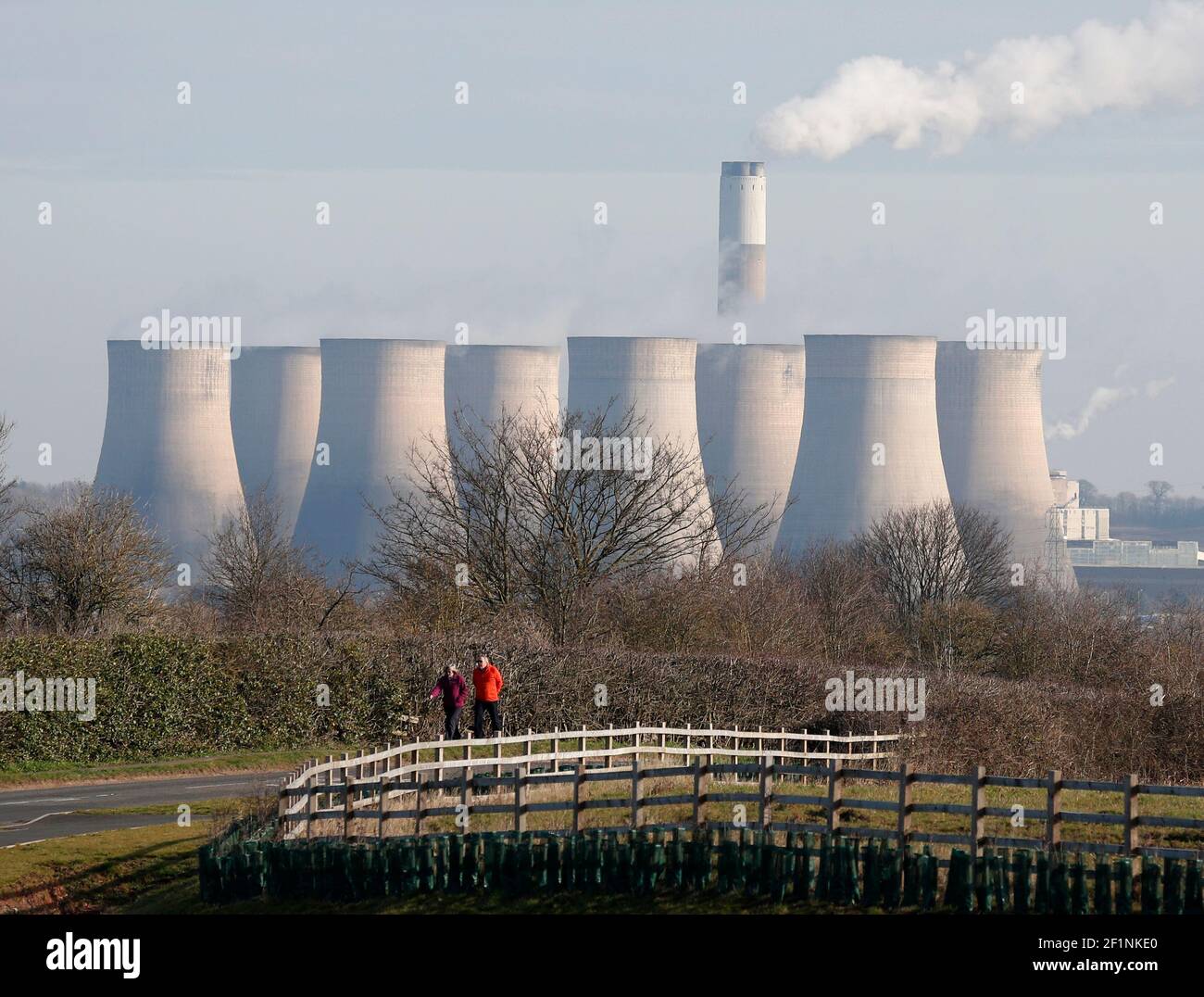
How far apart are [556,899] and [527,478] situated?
58.7ft

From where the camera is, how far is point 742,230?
7675cm

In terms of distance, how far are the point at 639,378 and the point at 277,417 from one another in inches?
598

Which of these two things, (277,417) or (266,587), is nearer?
(266,587)

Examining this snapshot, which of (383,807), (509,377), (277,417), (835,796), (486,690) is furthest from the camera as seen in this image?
(277,417)

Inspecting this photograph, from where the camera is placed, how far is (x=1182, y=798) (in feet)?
56.2

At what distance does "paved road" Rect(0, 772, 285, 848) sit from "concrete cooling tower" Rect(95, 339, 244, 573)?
31.7 metres

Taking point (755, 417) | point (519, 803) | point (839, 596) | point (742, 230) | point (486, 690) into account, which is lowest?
point (519, 803)

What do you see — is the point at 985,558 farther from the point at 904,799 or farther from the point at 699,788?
the point at 904,799

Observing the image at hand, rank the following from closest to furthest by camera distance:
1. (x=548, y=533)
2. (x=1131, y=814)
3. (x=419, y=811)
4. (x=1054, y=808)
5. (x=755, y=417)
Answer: (x=1131, y=814) → (x=1054, y=808) → (x=419, y=811) → (x=548, y=533) → (x=755, y=417)
